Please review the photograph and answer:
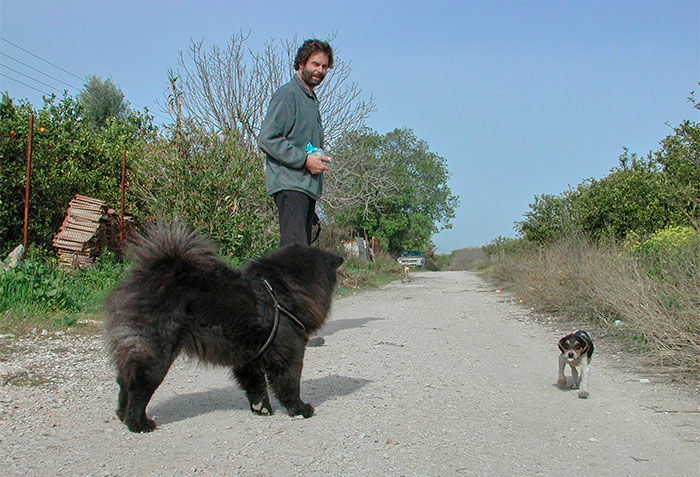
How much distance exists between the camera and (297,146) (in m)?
5.21

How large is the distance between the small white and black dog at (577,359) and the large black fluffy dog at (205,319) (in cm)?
204

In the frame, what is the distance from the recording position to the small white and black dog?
428cm

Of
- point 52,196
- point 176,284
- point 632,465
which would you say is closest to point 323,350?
point 176,284

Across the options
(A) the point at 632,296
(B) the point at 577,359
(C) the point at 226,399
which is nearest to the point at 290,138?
(C) the point at 226,399

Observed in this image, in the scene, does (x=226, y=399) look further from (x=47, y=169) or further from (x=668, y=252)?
(x=47, y=169)

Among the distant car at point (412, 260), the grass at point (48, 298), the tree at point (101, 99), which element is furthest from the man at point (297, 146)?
the distant car at point (412, 260)

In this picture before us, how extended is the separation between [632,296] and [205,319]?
15.6ft

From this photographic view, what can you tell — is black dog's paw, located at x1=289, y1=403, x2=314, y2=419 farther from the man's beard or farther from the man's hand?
the man's beard

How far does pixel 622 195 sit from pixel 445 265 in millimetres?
45962

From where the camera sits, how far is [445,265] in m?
57.1

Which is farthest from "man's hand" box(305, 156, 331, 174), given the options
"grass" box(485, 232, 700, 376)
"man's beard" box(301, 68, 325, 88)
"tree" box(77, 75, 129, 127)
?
"tree" box(77, 75, 129, 127)

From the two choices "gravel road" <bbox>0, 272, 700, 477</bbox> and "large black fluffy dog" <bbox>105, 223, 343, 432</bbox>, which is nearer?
"gravel road" <bbox>0, 272, 700, 477</bbox>

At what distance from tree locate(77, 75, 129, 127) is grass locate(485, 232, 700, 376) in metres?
18.7

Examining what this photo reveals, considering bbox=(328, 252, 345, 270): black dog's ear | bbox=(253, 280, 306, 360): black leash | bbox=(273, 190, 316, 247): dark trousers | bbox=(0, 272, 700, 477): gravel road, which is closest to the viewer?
bbox=(0, 272, 700, 477): gravel road
